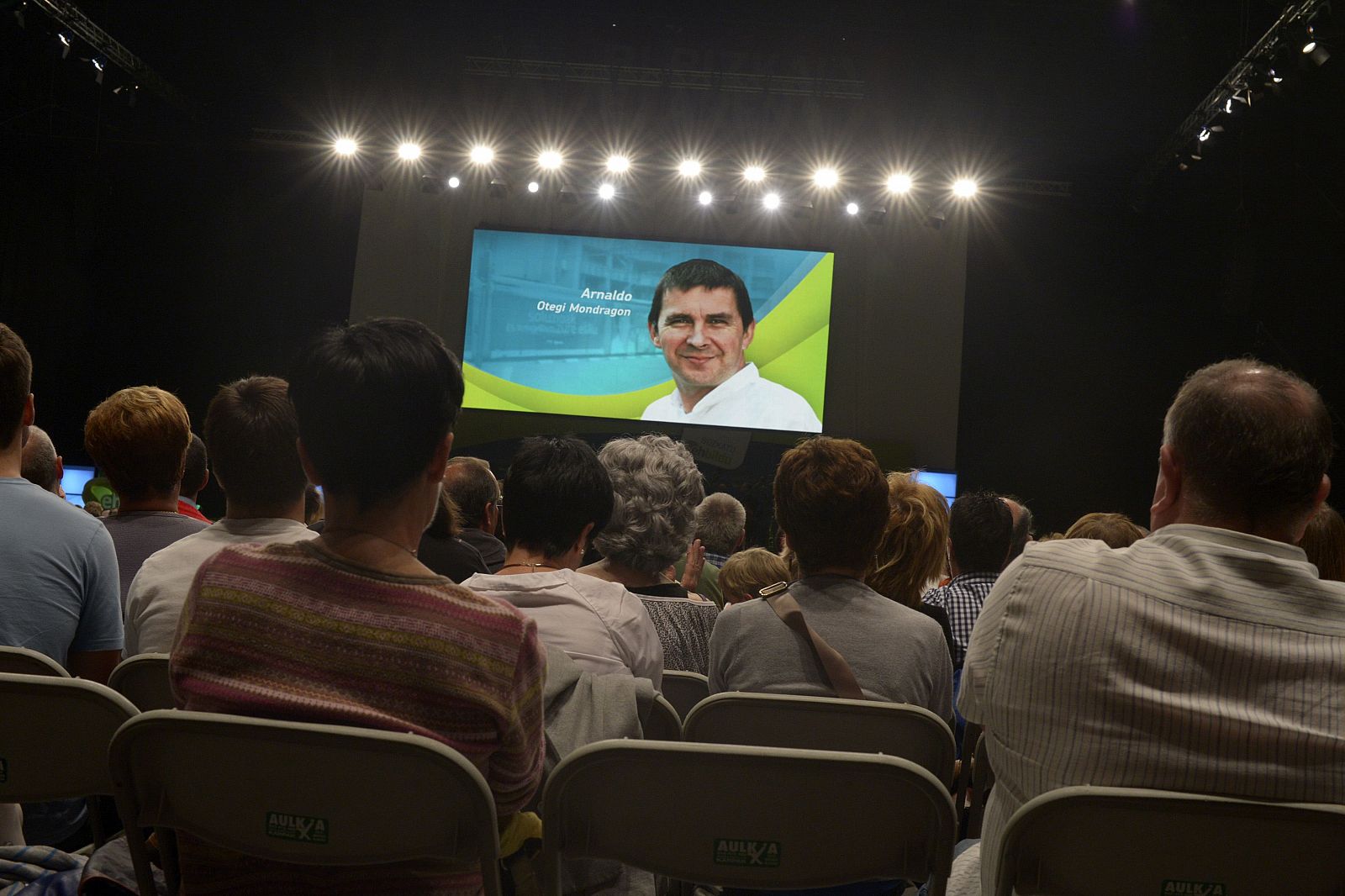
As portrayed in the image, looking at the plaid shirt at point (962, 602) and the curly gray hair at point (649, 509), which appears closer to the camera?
the curly gray hair at point (649, 509)

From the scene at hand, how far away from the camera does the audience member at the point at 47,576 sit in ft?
6.11

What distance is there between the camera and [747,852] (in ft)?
4.17

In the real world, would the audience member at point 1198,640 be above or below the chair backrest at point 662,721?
above

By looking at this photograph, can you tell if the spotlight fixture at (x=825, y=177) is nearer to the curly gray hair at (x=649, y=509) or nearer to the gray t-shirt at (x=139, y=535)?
the curly gray hair at (x=649, y=509)

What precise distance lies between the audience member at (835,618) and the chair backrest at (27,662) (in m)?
1.14

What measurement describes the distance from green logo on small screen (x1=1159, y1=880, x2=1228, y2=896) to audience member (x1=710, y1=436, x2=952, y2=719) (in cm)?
75

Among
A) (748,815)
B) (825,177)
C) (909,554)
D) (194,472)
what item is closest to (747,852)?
(748,815)

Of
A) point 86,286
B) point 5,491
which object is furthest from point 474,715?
point 86,286

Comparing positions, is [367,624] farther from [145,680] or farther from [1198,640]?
[1198,640]

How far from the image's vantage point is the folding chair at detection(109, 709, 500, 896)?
1.10 m

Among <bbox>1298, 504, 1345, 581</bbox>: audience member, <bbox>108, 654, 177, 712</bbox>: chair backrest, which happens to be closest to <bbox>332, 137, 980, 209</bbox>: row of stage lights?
<bbox>1298, 504, 1345, 581</bbox>: audience member

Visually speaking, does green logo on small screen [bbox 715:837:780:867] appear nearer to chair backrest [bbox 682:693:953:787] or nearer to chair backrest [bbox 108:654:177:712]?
chair backrest [bbox 682:693:953:787]

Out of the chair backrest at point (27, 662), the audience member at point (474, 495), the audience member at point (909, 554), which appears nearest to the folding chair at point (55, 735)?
the chair backrest at point (27, 662)

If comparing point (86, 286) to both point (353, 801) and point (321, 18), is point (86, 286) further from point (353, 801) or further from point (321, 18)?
point (353, 801)
